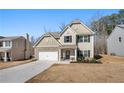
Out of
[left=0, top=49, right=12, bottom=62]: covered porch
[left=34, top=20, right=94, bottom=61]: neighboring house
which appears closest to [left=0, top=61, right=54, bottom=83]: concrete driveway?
[left=34, top=20, right=94, bottom=61]: neighboring house

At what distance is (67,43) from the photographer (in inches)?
1444

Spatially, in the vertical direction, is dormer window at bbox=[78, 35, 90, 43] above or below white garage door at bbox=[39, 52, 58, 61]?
above

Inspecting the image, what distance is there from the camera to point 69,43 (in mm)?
36594

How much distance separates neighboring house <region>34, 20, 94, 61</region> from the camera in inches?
1428

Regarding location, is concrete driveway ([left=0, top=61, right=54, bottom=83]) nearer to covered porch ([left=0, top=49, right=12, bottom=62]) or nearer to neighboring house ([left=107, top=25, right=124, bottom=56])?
covered porch ([left=0, top=49, right=12, bottom=62])

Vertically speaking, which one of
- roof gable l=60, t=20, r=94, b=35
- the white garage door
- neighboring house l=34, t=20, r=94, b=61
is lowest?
the white garage door

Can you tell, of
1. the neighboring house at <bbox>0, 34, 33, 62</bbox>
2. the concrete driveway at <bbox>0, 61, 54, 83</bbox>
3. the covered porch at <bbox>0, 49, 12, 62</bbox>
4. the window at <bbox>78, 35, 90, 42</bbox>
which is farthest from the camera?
the neighboring house at <bbox>0, 34, 33, 62</bbox>

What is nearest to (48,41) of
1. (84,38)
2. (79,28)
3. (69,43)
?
(69,43)

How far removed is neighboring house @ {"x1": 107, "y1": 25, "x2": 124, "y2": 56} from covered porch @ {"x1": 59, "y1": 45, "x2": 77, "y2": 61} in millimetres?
9862

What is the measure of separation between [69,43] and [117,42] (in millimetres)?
10902

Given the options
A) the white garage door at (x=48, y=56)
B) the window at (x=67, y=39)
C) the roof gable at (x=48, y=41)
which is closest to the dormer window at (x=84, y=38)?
the window at (x=67, y=39)

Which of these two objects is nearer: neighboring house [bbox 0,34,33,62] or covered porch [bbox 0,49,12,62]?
covered porch [bbox 0,49,12,62]

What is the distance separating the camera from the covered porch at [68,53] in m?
35.7
